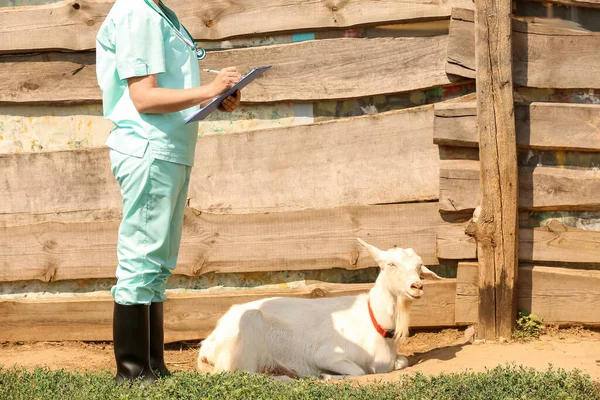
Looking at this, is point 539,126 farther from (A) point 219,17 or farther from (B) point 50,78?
(B) point 50,78

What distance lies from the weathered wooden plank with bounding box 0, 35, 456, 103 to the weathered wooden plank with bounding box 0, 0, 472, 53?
0.16 meters

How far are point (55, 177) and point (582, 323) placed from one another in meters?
4.66

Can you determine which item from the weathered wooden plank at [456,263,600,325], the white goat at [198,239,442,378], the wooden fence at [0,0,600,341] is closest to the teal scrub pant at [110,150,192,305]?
the white goat at [198,239,442,378]

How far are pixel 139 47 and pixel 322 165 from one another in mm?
2668

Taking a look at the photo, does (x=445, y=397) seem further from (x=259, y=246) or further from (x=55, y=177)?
(x=55, y=177)

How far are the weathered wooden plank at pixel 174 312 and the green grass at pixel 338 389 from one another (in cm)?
183

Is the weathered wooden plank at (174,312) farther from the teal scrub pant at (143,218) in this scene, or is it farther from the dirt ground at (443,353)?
the teal scrub pant at (143,218)

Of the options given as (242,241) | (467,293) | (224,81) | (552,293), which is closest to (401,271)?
(467,293)

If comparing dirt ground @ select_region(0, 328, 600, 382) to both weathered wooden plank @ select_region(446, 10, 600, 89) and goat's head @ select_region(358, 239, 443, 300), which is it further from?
weathered wooden plank @ select_region(446, 10, 600, 89)

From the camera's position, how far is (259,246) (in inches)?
290

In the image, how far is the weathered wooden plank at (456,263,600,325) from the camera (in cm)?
692

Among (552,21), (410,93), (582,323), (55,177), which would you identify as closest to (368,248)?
(410,93)

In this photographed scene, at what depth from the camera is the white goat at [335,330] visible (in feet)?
20.4

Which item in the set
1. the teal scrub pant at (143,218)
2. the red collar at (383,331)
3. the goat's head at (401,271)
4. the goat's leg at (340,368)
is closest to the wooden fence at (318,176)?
the goat's head at (401,271)
